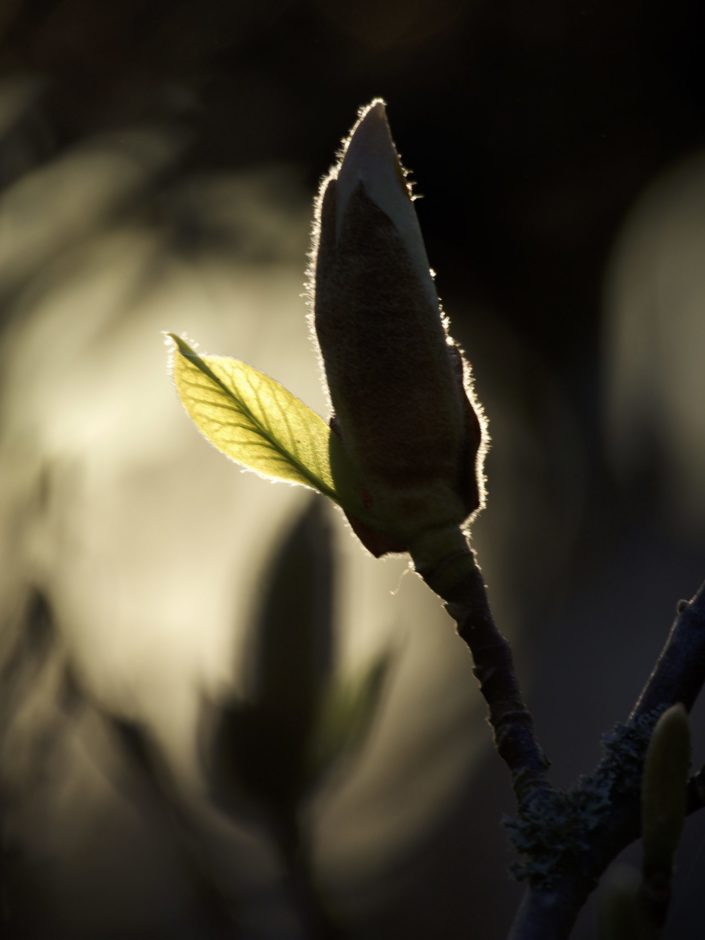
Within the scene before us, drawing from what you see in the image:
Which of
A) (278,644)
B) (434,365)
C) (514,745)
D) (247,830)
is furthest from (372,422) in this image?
(247,830)

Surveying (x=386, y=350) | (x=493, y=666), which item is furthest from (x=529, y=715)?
(x=386, y=350)

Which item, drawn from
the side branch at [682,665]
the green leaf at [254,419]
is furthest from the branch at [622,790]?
the green leaf at [254,419]

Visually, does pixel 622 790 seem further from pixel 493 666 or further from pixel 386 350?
pixel 386 350

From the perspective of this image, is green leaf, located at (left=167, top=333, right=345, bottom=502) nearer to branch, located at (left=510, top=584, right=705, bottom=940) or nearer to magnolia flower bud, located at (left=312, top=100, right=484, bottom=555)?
magnolia flower bud, located at (left=312, top=100, right=484, bottom=555)

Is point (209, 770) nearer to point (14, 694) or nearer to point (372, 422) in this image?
point (14, 694)

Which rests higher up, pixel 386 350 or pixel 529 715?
pixel 386 350

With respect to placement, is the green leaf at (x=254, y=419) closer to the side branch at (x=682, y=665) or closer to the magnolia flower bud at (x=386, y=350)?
the magnolia flower bud at (x=386, y=350)

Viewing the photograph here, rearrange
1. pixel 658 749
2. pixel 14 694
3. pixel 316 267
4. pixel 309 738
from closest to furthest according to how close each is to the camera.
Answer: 1. pixel 658 749
2. pixel 316 267
3. pixel 309 738
4. pixel 14 694
